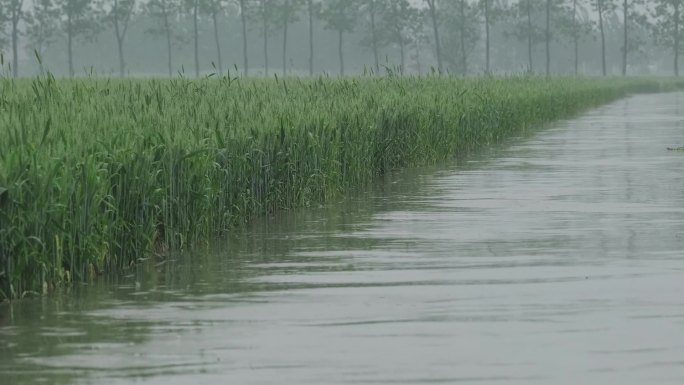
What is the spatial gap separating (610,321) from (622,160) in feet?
56.4

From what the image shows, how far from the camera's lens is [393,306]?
9.96m

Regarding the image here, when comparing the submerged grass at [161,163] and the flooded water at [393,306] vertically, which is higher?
the submerged grass at [161,163]

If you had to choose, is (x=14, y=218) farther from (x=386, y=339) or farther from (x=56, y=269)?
(x=386, y=339)

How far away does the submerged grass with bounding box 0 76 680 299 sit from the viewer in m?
10.8

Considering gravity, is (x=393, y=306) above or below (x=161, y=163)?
below

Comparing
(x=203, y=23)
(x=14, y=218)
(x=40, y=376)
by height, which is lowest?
(x=40, y=376)

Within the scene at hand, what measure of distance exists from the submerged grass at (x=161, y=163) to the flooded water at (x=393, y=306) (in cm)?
33

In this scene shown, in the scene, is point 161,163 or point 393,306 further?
point 161,163

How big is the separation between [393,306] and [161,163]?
388 cm

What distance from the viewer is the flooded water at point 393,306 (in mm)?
7957

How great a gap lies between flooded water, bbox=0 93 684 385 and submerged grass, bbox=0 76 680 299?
33cm

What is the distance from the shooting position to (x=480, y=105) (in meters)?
31.9

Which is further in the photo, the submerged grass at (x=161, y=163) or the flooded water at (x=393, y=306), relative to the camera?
the submerged grass at (x=161, y=163)

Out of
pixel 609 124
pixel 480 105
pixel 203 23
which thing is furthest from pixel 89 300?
pixel 203 23
